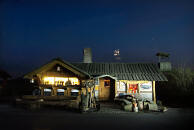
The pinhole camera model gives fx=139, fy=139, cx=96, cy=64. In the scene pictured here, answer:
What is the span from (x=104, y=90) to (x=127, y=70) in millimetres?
3999

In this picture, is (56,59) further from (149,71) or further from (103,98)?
(149,71)

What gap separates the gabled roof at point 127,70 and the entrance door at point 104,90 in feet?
3.96

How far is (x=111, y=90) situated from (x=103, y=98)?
1390 mm

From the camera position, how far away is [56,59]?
1479 cm

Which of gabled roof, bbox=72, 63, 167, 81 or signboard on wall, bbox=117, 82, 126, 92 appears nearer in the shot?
gabled roof, bbox=72, 63, 167, 81

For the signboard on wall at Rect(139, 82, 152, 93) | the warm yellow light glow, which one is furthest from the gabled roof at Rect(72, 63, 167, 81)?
the warm yellow light glow

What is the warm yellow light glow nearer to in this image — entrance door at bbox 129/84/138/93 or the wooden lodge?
the wooden lodge

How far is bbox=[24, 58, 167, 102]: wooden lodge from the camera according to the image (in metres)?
14.9

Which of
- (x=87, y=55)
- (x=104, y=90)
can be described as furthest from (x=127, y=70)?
(x=87, y=55)

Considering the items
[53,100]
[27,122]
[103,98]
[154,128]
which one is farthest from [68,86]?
[154,128]

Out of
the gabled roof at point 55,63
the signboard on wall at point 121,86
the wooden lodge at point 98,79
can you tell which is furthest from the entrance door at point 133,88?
the gabled roof at point 55,63

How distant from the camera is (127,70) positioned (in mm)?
18172

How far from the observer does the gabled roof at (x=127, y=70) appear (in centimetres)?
1647

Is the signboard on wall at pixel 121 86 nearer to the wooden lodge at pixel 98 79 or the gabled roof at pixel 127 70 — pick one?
the wooden lodge at pixel 98 79
